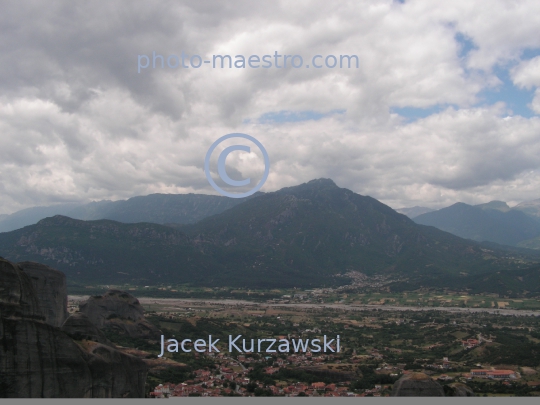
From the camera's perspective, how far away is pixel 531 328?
266 feet

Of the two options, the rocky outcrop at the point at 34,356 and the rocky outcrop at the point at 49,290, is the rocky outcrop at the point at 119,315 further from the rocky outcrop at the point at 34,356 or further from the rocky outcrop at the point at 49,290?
the rocky outcrop at the point at 34,356

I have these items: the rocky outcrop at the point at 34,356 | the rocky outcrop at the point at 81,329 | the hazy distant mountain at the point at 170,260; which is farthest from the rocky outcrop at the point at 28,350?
the hazy distant mountain at the point at 170,260

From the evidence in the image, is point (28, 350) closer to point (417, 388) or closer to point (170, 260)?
point (417, 388)

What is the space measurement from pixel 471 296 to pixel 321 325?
74342mm

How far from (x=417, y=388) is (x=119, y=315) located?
1706 inches

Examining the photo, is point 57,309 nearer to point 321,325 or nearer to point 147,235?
point 321,325

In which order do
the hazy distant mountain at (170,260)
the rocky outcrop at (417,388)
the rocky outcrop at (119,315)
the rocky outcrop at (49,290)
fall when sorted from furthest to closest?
the hazy distant mountain at (170,260) → the rocky outcrop at (119,315) → the rocky outcrop at (49,290) → the rocky outcrop at (417,388)

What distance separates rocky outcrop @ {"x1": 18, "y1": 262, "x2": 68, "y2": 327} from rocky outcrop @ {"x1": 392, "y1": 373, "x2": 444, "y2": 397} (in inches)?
983

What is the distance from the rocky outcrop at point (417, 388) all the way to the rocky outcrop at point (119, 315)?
38272 mm

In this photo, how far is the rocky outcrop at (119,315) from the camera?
58.9 meters

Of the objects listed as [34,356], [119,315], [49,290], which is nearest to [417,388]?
[34,356]

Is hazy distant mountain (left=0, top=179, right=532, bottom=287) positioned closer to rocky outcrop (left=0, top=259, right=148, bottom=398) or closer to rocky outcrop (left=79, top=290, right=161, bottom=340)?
rocky outcrop (left=79, top=290, right=161, bottom=340)

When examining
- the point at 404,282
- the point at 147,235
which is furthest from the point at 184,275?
the point at 404,282

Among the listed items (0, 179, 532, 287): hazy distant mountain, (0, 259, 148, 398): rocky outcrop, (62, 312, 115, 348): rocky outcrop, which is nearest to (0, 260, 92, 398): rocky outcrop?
(0, 259, 148, 398): rocky outcrop
